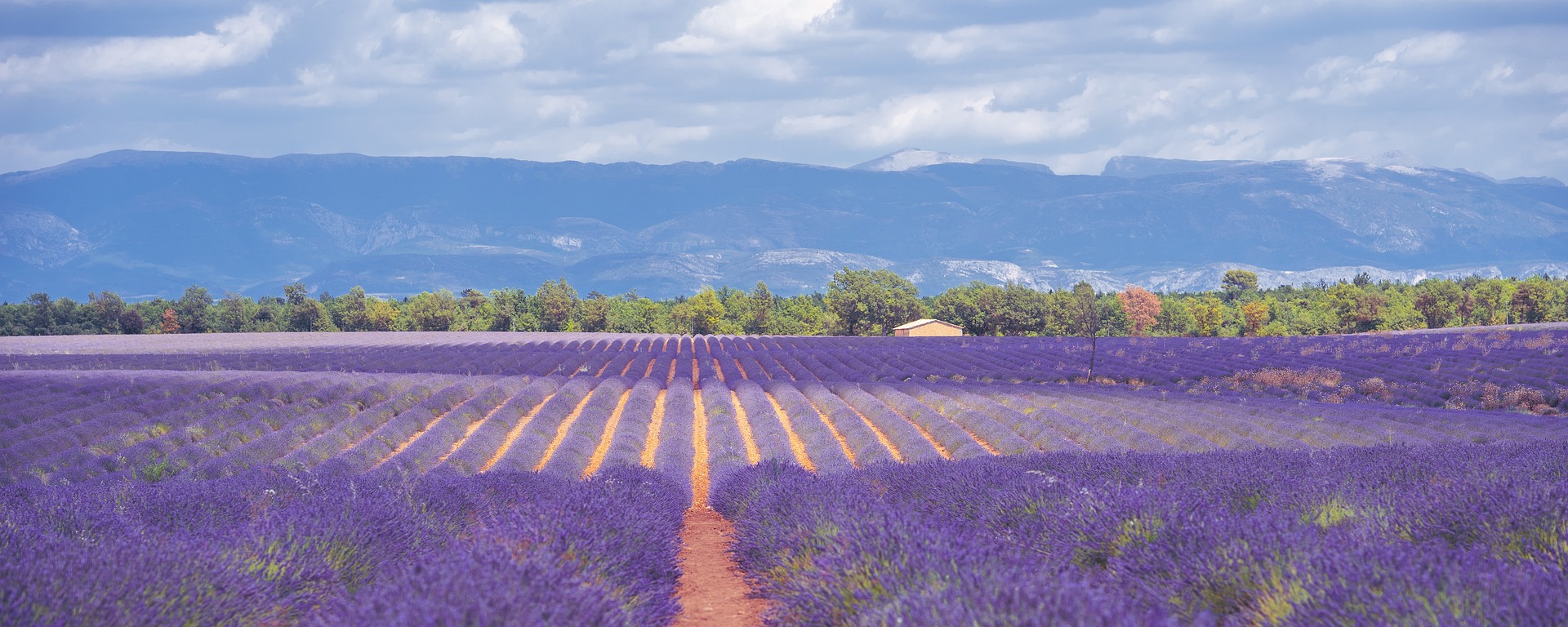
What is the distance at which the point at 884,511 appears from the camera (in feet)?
19.7

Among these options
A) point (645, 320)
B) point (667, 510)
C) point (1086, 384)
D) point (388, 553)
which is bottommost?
point (645, 320)

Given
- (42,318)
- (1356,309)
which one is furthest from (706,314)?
(42,318)

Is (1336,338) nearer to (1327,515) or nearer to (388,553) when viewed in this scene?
(1327,515)

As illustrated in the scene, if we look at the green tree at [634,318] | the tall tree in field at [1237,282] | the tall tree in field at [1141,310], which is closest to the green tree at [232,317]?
the green tree at [634,318]

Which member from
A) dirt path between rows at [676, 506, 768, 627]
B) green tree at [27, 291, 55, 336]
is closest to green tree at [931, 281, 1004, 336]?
dirt path between rows at [676, 506, 768, 627]

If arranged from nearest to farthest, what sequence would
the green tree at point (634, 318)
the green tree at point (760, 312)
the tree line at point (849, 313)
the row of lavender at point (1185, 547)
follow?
1. the row of lavender at point (1185, 547)
2. the tree line at point (849, 313)
3. the green tree at point (760, 312)
4. the green tree at point (634, 318)

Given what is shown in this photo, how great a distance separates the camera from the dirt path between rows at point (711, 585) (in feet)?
20.5

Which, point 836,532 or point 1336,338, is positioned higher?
point 836,532

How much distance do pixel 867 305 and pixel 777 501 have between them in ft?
238

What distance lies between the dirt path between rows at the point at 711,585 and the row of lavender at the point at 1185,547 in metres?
0.19

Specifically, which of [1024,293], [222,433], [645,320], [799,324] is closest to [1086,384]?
[222,433]

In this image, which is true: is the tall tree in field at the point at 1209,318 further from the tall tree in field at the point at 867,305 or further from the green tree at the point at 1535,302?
the tall tree in field at the point at 867,305

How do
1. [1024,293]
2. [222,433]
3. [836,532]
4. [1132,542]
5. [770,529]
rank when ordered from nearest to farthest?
[1132,542]
[836,532]
[770,529]
[222,433]
[1024,293]

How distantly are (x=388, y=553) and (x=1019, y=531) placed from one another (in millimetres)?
3918
